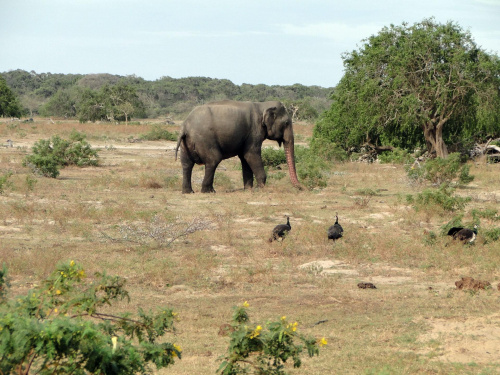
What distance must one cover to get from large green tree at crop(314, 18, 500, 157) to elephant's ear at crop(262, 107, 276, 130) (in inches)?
292

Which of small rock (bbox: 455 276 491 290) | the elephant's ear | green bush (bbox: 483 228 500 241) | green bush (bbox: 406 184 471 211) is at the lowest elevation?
small rock (bbox: 455 276 491 290)

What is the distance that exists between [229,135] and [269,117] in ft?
3.64

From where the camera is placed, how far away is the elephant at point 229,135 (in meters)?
17.3

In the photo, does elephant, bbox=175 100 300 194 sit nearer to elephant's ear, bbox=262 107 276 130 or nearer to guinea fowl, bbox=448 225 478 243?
elephant's ear, bbox=262 107 276 130

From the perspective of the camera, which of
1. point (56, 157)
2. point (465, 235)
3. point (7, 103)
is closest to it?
point (465, 235)

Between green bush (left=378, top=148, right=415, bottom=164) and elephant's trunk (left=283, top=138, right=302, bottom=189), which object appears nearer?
elephant's trunk (left=283, top=138, right=302, bottom=189)

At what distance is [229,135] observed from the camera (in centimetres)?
1738

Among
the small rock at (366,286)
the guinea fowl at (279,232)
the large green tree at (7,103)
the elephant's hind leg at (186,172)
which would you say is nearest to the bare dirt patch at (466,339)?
the small rock at (366,286)

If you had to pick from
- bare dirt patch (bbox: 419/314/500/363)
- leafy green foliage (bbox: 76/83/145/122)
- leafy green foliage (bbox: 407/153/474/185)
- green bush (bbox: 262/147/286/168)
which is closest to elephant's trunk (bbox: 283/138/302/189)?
leafy green foliage (bbox: 407/153/474/185)

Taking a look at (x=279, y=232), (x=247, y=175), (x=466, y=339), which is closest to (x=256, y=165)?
(x=247, y=175)

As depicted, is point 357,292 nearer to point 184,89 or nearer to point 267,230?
point 267,230

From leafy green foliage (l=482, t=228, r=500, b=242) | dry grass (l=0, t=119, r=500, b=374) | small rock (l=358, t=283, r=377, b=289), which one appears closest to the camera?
dry grass (l=0, t=119, r=500, b=374)

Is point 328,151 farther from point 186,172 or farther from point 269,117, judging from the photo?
point 186,172

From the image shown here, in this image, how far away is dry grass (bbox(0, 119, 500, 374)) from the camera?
7453 millimetres
